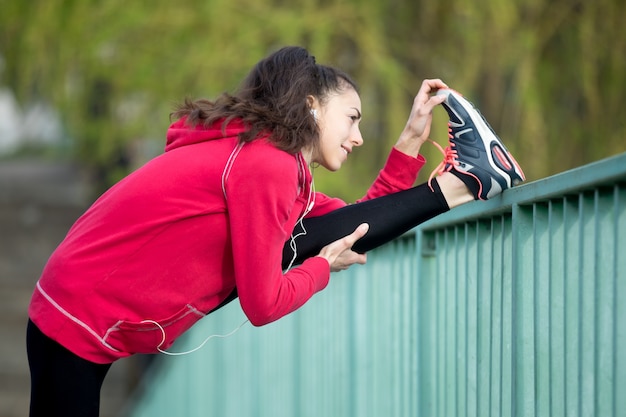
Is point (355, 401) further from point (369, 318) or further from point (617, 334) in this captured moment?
point (617, 334)

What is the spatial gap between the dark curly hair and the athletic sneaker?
0.25 meters

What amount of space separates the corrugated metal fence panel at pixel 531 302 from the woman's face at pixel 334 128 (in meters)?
0.30

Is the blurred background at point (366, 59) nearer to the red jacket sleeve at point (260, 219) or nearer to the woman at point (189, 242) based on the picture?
the woman at point (189, 242)

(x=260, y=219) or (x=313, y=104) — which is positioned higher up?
(x=313, y=104)

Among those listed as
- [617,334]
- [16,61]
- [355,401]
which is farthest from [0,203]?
[617,334]

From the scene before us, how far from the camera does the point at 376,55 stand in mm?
5625

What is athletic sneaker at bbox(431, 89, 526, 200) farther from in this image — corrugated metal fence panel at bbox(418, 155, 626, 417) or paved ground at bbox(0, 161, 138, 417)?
paved ground at bbox(0, 161, 138, 417)

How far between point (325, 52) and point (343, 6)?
33 cm

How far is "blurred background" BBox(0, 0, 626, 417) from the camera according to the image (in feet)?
18.1

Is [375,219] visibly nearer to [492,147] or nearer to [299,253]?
[299,253]

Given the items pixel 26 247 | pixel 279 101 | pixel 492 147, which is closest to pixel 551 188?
pixel 492 147

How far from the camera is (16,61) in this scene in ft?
19.8

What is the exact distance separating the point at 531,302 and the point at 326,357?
5.23 feet

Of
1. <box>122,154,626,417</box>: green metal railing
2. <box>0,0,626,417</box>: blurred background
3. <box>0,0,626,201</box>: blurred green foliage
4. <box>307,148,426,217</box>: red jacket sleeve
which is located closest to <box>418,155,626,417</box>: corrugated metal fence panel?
<box>122,154,626,417</box>: green metal railing
